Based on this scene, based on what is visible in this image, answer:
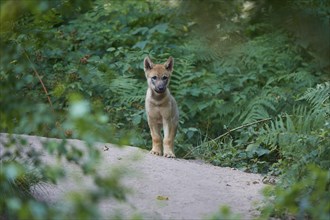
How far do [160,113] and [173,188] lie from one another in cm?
254

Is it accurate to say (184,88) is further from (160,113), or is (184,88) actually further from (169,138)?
(169,138)

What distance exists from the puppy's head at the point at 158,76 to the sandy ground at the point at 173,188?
1.23 metres

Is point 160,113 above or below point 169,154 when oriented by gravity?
above

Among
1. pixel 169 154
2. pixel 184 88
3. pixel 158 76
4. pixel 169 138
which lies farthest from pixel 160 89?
pixel 184 88

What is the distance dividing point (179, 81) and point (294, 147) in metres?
5.68

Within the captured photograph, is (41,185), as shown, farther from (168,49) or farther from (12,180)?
(168,49)

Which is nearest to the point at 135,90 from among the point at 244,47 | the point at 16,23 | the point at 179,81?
the point at 179,81

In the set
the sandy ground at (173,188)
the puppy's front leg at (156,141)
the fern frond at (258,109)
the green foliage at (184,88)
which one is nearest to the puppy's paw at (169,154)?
the puppy's front leg at (156,141)

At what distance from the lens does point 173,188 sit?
284 inches

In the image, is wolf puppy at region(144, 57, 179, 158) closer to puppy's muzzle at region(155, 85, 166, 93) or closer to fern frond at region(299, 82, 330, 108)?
puppy's muzzle at region(155, 85, 166, 93)

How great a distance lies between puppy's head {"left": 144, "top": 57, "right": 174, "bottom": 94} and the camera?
9.81 meters

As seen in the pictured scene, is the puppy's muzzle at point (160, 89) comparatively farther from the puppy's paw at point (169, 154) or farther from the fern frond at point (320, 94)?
the fern frond at point (320, 94)

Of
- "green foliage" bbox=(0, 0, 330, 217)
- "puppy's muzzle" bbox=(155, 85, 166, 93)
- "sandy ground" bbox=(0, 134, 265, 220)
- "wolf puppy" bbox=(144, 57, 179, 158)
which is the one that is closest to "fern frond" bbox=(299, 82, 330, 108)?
"green foliage" bbox=(0, 0, 330, 217)

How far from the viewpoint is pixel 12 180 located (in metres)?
5.66
